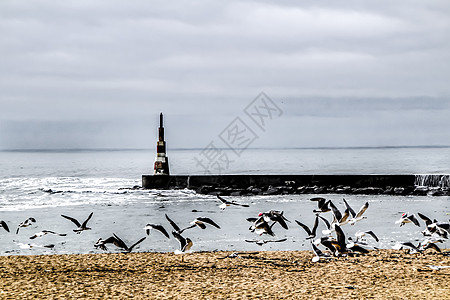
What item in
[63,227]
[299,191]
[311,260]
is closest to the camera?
[311,260]

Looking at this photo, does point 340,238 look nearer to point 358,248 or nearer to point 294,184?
point 358,248

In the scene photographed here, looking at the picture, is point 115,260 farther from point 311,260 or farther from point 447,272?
Answer: point 447,272

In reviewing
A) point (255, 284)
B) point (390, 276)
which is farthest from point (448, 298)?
point (255, 284)

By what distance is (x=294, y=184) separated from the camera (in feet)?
51.1

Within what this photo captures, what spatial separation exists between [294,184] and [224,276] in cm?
1198

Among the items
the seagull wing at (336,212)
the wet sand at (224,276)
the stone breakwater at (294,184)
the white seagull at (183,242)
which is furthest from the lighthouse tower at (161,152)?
the seagull wing at (336,212)

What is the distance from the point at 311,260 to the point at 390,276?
76 centimetres

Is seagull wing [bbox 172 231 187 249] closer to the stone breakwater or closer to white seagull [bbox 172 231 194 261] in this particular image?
white seagull [bbox 172 231 194 261]

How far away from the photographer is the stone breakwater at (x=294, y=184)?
14820 millimetres

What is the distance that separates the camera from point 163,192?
47.8ft

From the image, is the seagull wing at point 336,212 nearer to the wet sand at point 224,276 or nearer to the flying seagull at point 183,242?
the wet sand at point 224,276

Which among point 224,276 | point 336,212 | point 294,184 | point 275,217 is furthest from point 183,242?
point 294,184

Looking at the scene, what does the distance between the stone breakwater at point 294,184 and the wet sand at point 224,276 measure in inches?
404

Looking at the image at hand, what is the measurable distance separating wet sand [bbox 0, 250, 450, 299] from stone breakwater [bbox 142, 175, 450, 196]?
10253mm
